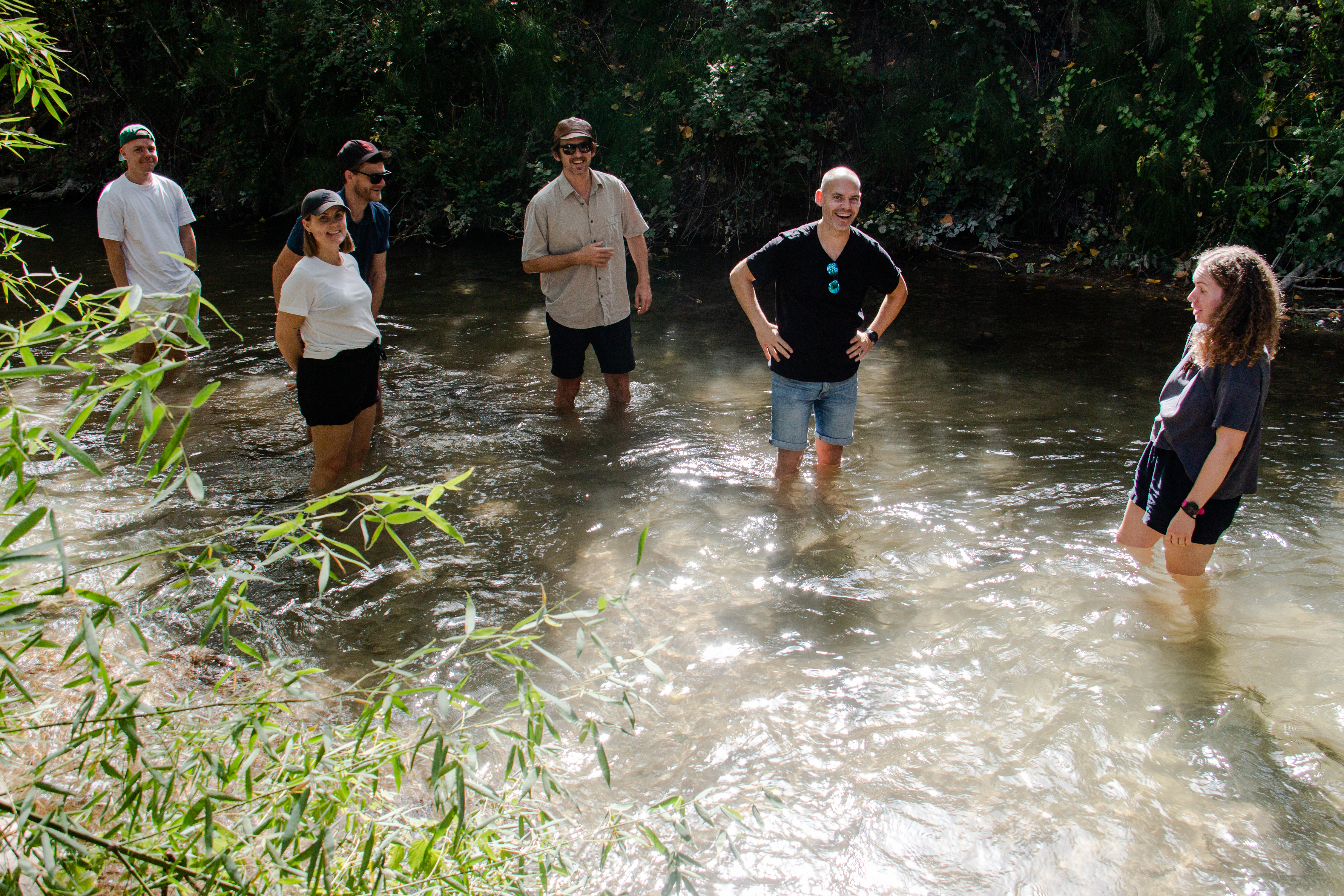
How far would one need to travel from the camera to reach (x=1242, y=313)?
3631 millimetres

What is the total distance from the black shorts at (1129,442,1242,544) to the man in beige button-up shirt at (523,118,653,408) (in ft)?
10.7

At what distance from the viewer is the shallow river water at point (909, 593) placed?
9.95 feet

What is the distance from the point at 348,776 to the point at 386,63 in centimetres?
1389

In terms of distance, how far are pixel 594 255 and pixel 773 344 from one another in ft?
5.36

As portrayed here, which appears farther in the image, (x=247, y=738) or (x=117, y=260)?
(x=117, y=260)

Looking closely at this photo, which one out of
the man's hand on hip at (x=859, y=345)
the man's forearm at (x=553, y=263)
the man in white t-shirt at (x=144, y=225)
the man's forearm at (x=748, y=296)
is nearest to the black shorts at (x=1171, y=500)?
the man's hand on hip at (x=859, y=345)

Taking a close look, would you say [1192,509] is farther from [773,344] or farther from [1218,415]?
[773,344]

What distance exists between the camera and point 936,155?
37.6ft

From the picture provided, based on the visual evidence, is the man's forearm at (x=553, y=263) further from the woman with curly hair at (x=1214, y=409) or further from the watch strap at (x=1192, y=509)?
the watch strap at (x=1192, y=509)

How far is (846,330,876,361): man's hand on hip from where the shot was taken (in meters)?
5.02

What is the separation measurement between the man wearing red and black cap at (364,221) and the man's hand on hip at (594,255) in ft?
4.22

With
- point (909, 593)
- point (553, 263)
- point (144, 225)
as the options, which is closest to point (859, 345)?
point (909, 593)

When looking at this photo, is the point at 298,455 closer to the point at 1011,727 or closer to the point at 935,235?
the point at 1011,727

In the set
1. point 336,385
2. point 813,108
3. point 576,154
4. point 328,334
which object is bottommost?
point 336,385
